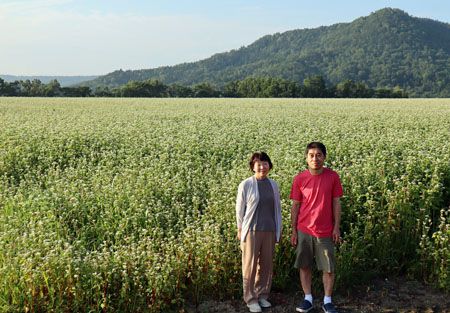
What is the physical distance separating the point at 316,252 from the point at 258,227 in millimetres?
863

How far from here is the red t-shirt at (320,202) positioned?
6586mm

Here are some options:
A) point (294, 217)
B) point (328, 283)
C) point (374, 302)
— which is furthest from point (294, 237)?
point (374, 302)

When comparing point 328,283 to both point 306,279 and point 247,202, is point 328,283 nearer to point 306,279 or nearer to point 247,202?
point 306,279

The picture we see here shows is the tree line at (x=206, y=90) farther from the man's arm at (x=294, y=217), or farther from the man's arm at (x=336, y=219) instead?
the man's arm at (x=336, y=219)

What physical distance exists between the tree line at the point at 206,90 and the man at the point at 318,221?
263 ft

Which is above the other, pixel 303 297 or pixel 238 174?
pixel 238 174

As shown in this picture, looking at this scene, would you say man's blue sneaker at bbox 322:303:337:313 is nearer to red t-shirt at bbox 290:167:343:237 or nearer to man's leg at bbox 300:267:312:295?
man's leg at bbox 300:267:312:295

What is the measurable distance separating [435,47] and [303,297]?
635 ft

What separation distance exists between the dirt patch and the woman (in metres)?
0.29

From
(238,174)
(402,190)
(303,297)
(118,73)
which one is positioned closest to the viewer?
(303,297)

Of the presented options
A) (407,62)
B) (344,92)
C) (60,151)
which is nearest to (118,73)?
(407,62)

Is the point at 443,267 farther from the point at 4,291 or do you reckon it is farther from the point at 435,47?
the point at 435,47

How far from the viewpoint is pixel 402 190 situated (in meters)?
8.19

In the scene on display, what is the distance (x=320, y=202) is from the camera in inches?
259
